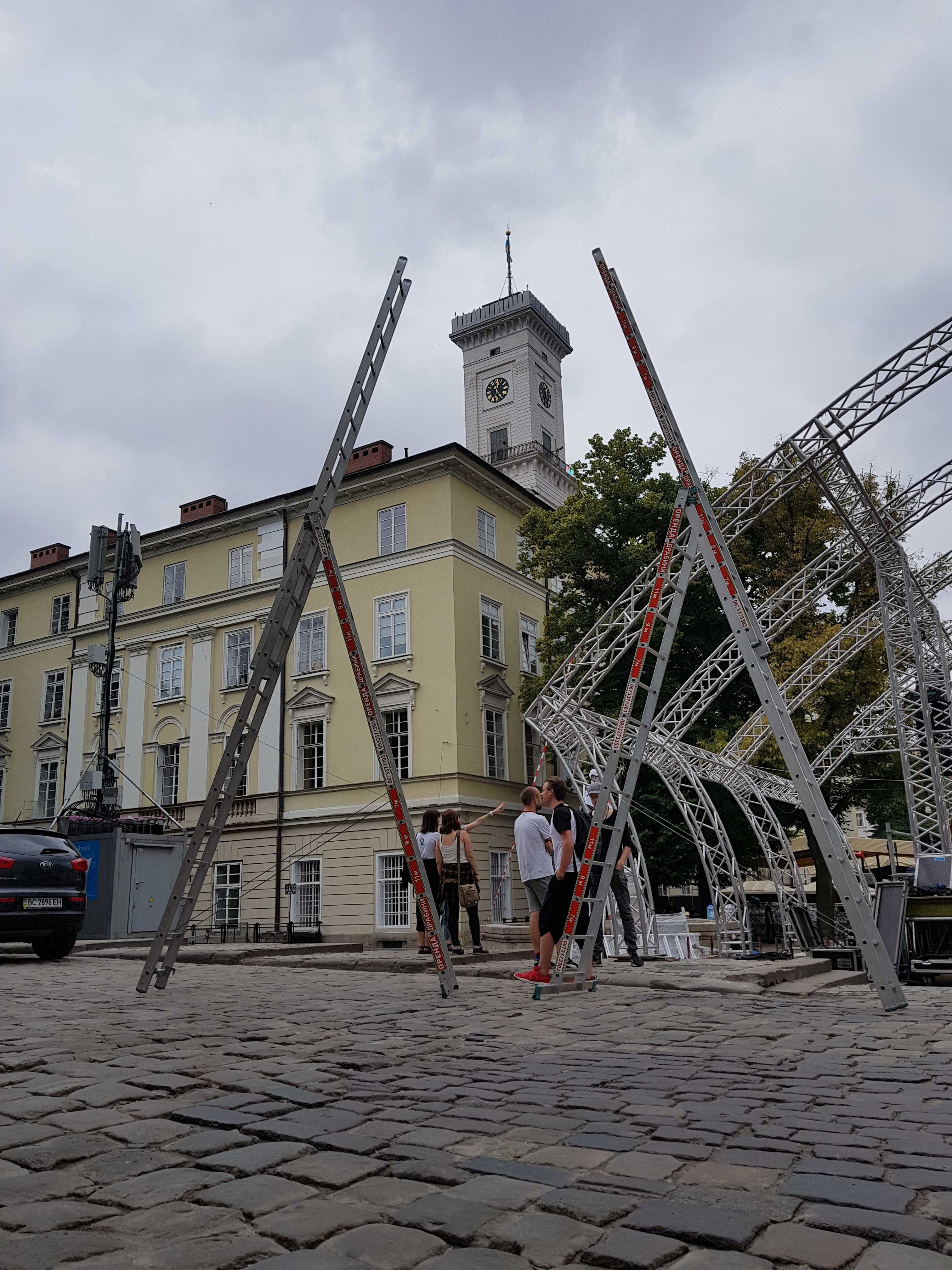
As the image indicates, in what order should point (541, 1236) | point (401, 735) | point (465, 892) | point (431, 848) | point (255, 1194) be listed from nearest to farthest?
point (541, 1236)
point (255, 1194)
point (431, 848)
point (465, 892)
point (401, 735)

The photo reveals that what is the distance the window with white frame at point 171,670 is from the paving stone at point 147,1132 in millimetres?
35056

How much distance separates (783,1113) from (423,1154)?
1.53m

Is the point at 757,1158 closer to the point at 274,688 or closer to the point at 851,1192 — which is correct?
the point at 851,1192

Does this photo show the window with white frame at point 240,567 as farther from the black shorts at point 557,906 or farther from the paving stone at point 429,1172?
the paving stone at point 429,1172

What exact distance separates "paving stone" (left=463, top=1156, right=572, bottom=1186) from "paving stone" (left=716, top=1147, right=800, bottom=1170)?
22.6 inches

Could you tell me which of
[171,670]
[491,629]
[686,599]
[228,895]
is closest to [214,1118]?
[686,599]

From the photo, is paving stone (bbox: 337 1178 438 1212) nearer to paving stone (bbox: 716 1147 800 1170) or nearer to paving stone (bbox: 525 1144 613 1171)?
paving stone (bbox: 525 1144 613 1171)

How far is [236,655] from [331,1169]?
Result: 34.5 m

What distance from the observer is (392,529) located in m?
34.0

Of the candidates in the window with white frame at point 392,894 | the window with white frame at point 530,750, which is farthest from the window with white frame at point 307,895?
the window with white frame at point 530,750

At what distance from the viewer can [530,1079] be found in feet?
15.4

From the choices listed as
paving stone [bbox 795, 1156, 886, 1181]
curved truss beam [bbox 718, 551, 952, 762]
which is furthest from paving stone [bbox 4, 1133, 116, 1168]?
curved truss beam [bbox 718, 551, 952, 762]

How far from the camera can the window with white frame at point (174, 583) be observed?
128 feet

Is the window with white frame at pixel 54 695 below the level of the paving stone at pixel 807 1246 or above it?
above
